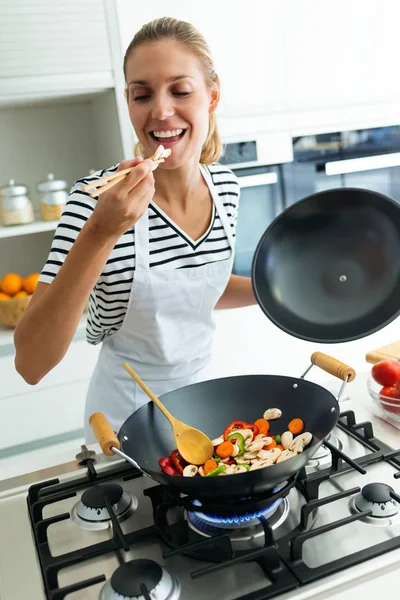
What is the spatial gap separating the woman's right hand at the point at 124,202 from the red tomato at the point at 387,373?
18.4 inches

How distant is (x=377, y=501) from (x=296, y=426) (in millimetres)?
155

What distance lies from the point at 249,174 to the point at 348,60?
57 cm

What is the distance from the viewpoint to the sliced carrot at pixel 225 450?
31.4 inches

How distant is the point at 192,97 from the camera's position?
3.61ft

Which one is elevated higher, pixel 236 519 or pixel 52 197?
pixel 52 197

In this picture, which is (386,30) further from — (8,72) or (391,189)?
(8,72)

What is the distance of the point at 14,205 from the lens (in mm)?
1983

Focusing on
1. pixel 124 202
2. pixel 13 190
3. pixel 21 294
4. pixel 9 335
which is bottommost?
pixel 9 335

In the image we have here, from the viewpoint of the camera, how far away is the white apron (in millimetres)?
1168

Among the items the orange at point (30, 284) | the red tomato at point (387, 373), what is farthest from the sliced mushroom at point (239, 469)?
Result: the orange at point (30, 284)

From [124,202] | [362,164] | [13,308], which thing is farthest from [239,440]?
[362,164]

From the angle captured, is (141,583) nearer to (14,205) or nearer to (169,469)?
(169,469)

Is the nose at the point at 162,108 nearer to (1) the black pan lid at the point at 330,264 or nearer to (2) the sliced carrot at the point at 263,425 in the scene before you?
(1) the black pan lid at the point at 330,264

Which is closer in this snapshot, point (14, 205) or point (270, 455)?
point (270, 455)
